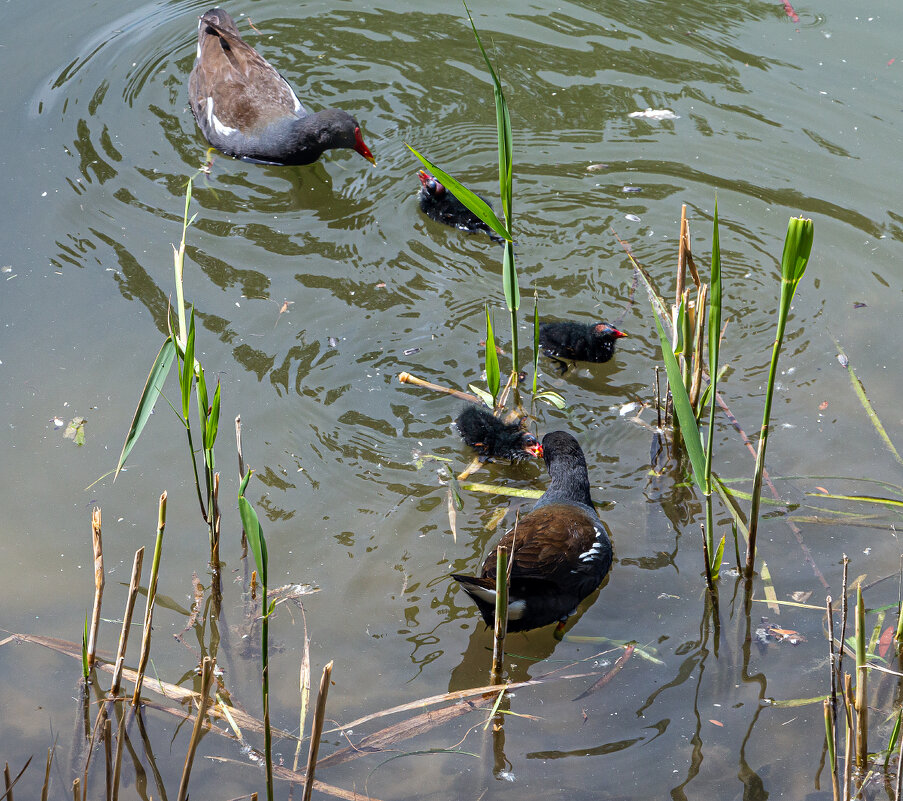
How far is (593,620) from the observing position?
3.79 metres

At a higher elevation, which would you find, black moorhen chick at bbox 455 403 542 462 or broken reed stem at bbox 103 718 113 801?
broken reed stem at bbox 103 718 113 801

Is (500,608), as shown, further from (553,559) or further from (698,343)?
(698,343)

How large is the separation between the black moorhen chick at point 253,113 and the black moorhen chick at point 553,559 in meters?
2.92

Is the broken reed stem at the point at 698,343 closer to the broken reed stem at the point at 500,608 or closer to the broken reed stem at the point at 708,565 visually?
the broken reed stem at the point at 708,565

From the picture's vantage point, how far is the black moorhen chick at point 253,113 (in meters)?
6.01

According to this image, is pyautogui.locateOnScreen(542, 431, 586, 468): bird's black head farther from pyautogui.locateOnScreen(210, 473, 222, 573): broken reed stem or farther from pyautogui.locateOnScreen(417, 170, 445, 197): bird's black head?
pyautogui.locateOnScreen(417, 170, 445, 197): bird's black head

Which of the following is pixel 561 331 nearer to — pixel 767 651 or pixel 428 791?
pixel 767 651

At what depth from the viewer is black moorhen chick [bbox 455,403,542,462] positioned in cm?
432

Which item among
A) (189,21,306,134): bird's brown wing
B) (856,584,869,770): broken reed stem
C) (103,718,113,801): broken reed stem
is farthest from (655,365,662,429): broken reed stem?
(189,21,306,134): bird's brown wing

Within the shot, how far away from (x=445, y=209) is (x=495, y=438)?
1.82m

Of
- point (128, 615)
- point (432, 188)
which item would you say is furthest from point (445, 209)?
point (128, 615)

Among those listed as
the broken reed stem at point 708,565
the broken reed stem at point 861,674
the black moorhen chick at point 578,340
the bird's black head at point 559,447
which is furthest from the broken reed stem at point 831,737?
the black moorhen chick at point 578,340

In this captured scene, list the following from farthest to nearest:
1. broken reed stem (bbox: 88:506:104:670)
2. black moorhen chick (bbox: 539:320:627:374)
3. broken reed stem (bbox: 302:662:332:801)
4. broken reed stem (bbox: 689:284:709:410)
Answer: black moorhen chick (bbox: 539:320:627:374) < broken reed stem (bbox: 689:284:709:410) < broken reed stem (bbox: 88:506:104:670) < broken reed stem (bbox: 302:662:332:801)

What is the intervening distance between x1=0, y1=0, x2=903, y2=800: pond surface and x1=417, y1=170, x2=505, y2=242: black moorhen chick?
0.08 m
